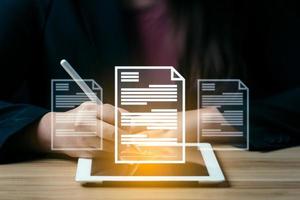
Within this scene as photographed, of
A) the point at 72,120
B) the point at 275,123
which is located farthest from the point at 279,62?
the point at 72,120

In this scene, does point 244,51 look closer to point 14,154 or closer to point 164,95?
point 164,95

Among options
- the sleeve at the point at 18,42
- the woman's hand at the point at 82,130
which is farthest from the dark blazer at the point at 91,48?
the woman's hand at the point at 82,130

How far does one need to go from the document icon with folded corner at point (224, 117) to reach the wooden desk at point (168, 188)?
56 millimetres

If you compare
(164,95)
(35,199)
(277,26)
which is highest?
(277,26)

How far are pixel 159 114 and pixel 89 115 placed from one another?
0.10 m

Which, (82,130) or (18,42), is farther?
(18,42)

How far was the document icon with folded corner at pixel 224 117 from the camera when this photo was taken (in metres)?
0.99

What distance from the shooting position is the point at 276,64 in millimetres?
1228

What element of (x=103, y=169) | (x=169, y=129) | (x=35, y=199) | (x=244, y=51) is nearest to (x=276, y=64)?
(x=244, y=51)

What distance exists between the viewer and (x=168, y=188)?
0.82 meters

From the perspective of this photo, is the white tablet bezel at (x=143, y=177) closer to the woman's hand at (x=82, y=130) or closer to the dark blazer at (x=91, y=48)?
the woman's hand at (x=82, y=130)

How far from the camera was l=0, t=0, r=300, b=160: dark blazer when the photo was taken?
1139mm

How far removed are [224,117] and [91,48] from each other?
0.30 meters

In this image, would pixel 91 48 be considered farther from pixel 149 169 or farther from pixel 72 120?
pixel 149 169
